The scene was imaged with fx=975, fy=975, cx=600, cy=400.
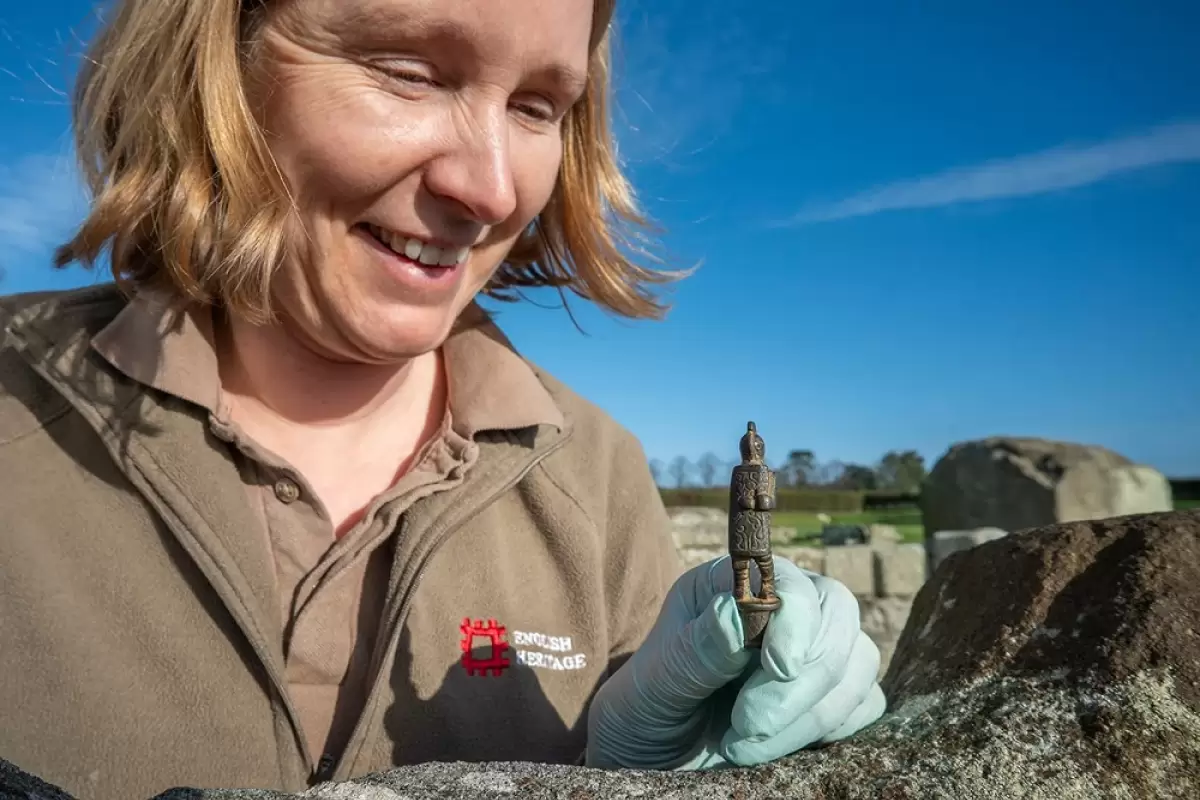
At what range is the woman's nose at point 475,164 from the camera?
177 cm

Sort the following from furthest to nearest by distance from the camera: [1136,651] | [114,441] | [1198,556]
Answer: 1. [114,441]
2. [1198,556]
3. [1136,651]

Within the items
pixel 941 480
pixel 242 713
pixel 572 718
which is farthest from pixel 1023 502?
pixel 242 713

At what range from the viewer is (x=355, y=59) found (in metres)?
1.72

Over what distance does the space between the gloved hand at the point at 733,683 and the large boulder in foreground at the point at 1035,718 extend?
54 mm

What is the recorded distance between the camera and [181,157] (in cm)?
185

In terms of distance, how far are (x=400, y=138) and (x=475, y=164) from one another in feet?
0.47

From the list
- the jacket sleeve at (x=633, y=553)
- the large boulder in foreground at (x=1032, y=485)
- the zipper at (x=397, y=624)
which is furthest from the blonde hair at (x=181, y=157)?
the large boulder in foreground at (x=1032, y=485)

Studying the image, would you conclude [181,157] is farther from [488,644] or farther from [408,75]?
[488,644]

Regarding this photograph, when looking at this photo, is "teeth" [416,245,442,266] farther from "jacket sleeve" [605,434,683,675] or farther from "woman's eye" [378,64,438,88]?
"jacket sleeve" [605,434,683,675]

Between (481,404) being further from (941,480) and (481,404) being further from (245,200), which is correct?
(941,480)

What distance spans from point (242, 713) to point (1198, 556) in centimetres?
158

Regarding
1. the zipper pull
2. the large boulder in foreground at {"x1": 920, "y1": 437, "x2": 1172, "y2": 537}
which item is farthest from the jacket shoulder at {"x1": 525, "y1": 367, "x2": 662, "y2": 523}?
the large boulder in foreground at {"x1": 920, "y1": 437, "x2": 1172, "y2": 537}

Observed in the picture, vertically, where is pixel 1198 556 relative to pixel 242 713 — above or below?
above

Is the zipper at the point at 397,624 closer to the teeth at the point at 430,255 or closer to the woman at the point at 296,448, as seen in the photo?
the woman at the point at 296,448
